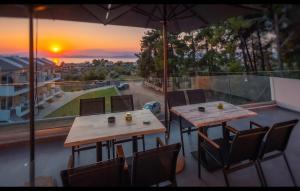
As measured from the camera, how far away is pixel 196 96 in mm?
3568

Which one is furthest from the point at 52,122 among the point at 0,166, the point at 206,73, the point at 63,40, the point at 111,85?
the point at 206,73

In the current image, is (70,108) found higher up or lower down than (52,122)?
higher up

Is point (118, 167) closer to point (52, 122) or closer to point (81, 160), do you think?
point (81, 160)

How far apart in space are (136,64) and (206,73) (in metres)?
1.54

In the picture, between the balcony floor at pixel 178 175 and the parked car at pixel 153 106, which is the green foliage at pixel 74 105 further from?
the parked car at pixel 153 106

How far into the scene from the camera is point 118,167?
4.42ft

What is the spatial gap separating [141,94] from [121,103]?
80 cm

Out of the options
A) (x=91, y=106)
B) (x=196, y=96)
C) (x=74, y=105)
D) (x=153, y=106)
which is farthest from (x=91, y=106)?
(x=196, y=96)

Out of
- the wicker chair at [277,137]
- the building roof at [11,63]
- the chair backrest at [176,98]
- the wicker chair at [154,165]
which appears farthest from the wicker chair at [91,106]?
the wicker chair at [277,137]

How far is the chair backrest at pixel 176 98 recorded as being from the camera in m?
3.33

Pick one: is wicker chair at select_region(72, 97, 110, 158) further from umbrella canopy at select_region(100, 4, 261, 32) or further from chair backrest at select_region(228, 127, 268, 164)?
chair backrest at select_region(228, 127, 268, 164)

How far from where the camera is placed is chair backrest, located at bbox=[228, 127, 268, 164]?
169cm

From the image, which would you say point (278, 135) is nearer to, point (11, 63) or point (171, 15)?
point (171, 15)

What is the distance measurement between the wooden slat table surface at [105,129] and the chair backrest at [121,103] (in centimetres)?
64
